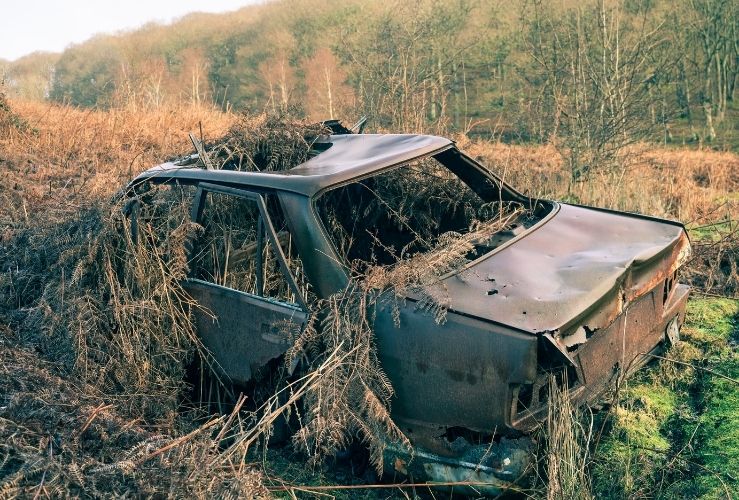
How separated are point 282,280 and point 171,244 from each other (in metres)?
0.74

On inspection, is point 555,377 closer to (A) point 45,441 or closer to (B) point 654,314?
(B) point 654,314

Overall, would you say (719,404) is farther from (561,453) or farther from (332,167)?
(332,167)

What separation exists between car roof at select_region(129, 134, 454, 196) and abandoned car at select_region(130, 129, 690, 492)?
0.01 metres

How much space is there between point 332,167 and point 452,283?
1055 millimetres

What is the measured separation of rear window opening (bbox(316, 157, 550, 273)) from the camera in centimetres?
459

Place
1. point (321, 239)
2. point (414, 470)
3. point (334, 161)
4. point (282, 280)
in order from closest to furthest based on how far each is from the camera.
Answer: point (414, 470) < point (321, 239) < point (334, 161) < point (282, 280)

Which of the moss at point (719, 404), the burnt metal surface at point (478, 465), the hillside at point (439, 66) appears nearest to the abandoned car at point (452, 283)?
the burnt metal surface at point (478, 465)

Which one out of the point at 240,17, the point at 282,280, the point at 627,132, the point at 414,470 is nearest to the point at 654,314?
the point at 414,470

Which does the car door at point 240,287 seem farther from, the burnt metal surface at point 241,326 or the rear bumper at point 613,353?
the rear bumper at point 613,353

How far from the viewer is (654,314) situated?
378 centimetres

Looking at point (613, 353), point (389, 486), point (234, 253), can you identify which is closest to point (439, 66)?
point (234, 253)

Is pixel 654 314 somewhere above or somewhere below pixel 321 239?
below

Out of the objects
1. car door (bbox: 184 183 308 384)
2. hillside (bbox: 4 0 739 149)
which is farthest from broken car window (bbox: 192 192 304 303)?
hillside (bbox: 4 0 739 149)

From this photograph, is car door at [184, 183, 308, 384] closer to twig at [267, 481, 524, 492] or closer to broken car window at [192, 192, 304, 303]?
broken car window at [192, 192, 304, 303]
